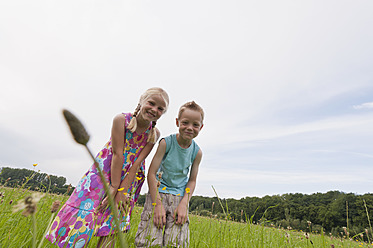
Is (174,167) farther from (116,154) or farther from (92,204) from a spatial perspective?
(92,204)

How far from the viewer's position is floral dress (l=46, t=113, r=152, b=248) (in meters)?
2.32

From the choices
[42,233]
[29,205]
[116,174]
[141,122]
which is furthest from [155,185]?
[29,205]

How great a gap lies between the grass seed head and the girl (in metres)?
2.18

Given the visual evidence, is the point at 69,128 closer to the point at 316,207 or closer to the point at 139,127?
the point at 139,127

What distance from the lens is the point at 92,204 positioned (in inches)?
100

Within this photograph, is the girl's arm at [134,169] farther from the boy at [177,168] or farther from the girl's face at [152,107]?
the girl's face at [152,107]

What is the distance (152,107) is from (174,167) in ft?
2.44

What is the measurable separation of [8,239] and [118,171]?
1.07 meters

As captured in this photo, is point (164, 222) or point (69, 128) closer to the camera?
point (69, 128)

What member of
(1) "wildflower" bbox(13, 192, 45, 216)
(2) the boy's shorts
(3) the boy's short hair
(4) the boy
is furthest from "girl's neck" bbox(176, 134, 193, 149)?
(1) "wildflower" bbox(13, 192, 45, 216)

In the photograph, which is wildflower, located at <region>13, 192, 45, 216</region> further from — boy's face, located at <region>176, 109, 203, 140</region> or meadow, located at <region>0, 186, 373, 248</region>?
boy's face, located at <region>176, 109, 203, 140</region>

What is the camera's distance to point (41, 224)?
248 centimetres

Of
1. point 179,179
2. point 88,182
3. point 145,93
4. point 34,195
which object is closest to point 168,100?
point 145,93

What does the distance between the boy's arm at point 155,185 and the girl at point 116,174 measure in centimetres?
16
